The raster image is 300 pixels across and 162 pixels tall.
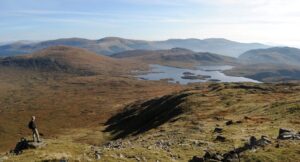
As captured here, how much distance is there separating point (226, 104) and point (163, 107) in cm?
2218

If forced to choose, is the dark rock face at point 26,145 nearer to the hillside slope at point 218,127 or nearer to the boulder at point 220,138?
the hillside slope at point 218,127

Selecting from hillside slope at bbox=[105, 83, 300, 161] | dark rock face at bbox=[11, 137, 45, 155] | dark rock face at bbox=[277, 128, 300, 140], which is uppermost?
dark rock face at bbox=[277, 128, 300, 140]

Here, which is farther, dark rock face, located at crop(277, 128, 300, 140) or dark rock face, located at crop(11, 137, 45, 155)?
dark rock face, located at crop(277, 128, 300, 140)

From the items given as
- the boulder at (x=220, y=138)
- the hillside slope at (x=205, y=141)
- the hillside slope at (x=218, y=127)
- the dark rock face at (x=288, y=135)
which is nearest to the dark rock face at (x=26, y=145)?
the hillside slope at (x=205, y=141)

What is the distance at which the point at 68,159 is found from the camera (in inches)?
1092

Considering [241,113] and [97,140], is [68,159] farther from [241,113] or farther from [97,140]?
[97,140]

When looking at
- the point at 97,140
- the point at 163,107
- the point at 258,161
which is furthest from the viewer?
the point at 163,107

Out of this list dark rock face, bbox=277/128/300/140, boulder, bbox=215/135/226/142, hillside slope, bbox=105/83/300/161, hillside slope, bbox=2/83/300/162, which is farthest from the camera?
boulder, bbox=215/135/226/142

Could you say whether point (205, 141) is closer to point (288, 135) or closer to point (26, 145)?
point (288, 135)

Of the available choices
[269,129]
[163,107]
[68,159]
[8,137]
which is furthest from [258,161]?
[8,137]

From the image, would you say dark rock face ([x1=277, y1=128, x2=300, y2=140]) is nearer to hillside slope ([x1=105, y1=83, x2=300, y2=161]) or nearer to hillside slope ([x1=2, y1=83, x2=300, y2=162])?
hillside slope ([x1=2, y1=83, x2=300, y2=162])

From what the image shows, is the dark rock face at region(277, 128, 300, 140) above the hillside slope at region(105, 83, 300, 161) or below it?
above

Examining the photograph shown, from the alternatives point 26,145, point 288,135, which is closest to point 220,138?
point 288,135

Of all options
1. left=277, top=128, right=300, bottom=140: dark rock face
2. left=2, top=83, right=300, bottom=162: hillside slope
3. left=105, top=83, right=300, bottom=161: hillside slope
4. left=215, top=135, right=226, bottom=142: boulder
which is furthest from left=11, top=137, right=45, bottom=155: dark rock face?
left=277, top=128, right=300, bottom=140: dark rock face
